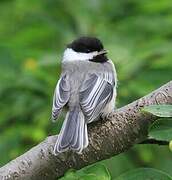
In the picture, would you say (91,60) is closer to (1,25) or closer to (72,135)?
(72,135)

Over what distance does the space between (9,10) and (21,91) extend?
1175mm

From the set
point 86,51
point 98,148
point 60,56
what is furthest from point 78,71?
point 98,148

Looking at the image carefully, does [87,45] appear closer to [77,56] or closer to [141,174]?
[77,56]

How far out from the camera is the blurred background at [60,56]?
147 inches

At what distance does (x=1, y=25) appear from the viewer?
4746 mm

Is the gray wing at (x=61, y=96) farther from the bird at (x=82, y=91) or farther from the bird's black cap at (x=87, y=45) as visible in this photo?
the bird's black cap at (x=87, y=45)

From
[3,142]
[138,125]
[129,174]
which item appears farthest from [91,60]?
[129,174]

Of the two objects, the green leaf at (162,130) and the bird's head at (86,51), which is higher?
the bird's head at (86,51)

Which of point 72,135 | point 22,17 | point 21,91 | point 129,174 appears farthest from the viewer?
point 22,17

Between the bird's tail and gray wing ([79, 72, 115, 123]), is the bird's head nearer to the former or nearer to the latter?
gray wing ([79, 72, 115, 123])

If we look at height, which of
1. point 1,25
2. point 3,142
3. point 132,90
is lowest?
point 3,142

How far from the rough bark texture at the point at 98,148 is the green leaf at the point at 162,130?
0.66ft

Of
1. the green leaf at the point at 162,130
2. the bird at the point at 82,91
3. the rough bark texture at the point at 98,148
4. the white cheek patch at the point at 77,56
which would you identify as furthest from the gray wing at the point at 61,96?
the green leaf at the point at 162,130

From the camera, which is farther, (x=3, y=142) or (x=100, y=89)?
(x=3, y=142)
